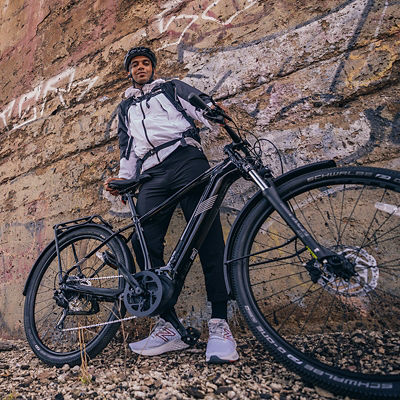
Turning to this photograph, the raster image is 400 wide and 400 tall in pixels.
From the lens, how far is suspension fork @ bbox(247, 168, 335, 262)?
1.44 meters

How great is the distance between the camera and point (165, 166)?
7.42 feet

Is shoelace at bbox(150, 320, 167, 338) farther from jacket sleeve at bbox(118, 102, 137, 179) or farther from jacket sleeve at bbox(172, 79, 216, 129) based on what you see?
jacket sleeve at bbox(172, 79, 216, 129)

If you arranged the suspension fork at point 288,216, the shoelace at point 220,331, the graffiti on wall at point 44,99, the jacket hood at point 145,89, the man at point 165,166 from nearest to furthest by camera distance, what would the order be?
1. the suspension fork at point 288,216
2. the shoelace at point 220,331
3. the man at point 165,166
4. the jacket hood at point 145,89
5. the graffiti on wall at point 44,99

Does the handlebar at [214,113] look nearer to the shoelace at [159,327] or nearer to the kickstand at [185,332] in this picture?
the kickstand at [185,332]

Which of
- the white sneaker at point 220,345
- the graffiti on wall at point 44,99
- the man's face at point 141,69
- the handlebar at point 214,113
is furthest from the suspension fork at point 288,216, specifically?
the graffiti on wall at point 44,99

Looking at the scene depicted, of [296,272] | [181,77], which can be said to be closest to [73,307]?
[296,272]

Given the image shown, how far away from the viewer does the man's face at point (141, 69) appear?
2549 millimetres

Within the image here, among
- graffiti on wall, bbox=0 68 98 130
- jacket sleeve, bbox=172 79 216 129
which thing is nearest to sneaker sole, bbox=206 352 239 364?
jacket sleeve, bbox=172 79 216 129

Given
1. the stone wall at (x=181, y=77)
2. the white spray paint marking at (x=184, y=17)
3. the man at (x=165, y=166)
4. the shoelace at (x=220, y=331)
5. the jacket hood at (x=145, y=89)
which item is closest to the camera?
the shoelace at (x=220, y=331)

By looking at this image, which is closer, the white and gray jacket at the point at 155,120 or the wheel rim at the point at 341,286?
the wheel rim at the point at 341,286

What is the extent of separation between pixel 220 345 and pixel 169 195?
1.00 meters

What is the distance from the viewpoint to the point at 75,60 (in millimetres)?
3662

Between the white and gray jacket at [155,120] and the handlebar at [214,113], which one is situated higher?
the white and gray jacket at [155,120]

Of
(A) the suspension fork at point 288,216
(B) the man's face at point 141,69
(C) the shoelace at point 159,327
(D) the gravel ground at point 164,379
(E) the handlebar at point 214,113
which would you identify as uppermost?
(B) the man's face at point 141,69
